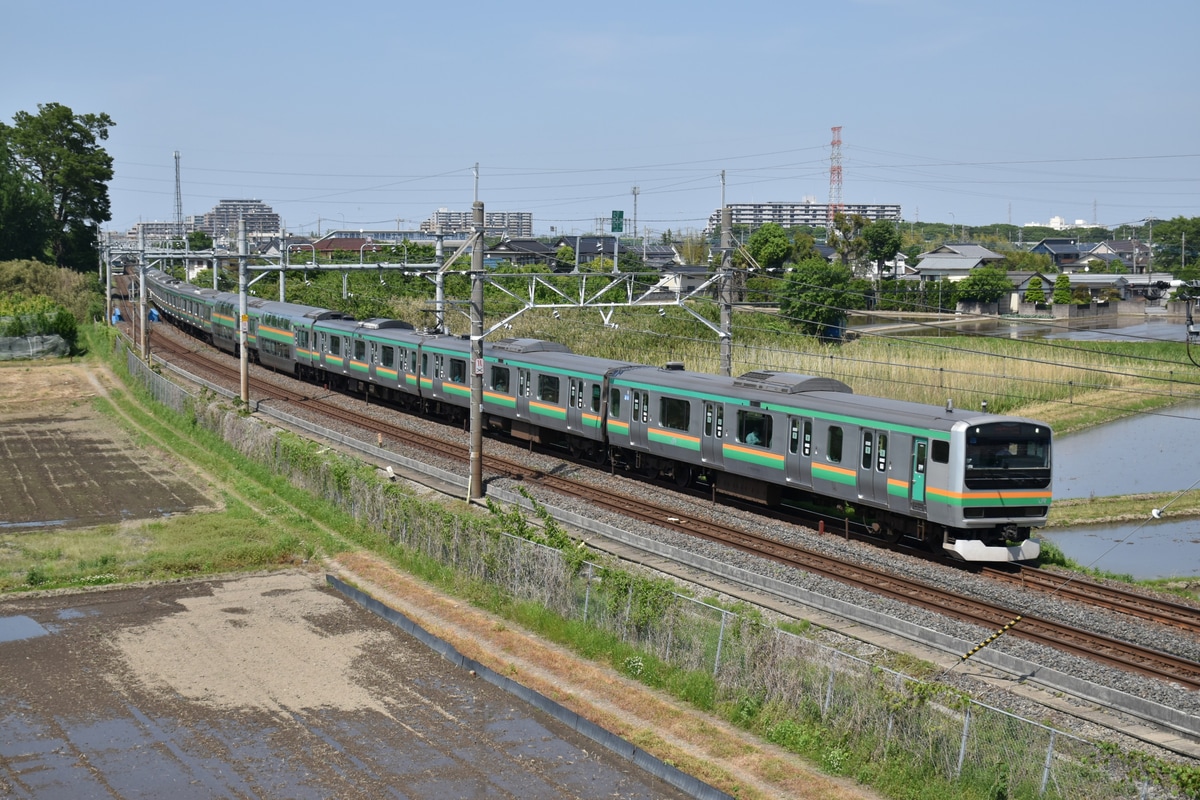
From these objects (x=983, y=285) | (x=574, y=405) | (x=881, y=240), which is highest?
(x=881, y=240)

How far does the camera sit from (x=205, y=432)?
32.6 meters

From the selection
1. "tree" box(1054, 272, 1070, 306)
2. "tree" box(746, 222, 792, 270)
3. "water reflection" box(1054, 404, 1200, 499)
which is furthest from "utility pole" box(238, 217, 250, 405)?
"tree" box(1054, 272, 1070, 306)

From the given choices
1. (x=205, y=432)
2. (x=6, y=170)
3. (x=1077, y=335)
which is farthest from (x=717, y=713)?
(x=6, y=170)

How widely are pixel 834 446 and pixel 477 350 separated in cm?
772

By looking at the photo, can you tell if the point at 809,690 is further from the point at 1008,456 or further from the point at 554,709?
the point at 1008,456

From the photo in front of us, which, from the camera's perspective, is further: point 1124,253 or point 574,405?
point 1124,253

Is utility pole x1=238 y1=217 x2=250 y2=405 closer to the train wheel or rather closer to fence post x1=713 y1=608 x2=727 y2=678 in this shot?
the train wheel

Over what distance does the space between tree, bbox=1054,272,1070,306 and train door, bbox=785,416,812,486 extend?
64.8 meters

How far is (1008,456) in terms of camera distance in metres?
17.8

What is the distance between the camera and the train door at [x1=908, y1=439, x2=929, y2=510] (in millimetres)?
18000

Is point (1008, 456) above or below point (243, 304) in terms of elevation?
below

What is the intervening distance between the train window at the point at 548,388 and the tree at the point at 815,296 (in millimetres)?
22994

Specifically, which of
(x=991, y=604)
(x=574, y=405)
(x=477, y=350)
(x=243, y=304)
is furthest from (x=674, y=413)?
(x=243, y=304)

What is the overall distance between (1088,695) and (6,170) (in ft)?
274
